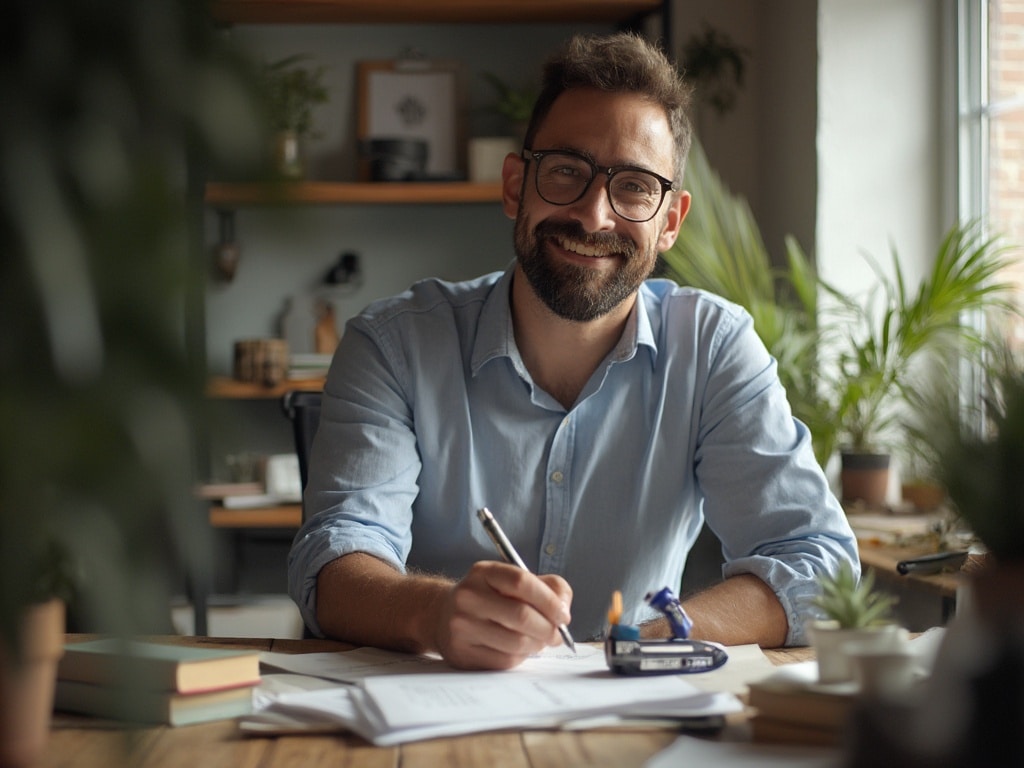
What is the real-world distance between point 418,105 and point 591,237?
2.50 metres

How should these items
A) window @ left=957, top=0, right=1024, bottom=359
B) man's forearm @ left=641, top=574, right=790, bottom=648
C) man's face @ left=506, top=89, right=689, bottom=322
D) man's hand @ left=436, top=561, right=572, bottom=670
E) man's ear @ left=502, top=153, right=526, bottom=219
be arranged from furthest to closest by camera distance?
window @ left=957, top=0, right=1024, bottom=359 → man's ear @ left=502, top=153, right=526, bottom=219 → man's face @ left=506, top=89, right=689, bottom=322 → man's forearm @ left=641, top=574, right=790, bottom=648 → man's hand @ left=436, top=561, right=572, bottom=670

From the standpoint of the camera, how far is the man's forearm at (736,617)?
4.59 ft

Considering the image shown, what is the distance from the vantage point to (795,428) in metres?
1.76

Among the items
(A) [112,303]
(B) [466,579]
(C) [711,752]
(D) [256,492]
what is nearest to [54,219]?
(A) [112,303]

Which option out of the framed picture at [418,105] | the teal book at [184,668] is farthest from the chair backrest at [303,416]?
the framed picture at [418,105]

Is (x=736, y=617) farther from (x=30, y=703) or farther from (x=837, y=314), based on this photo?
(x=837, y=314)

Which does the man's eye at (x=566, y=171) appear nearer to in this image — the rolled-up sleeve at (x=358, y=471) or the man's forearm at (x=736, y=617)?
the rolled-up sleeve at (x=358, y=471)

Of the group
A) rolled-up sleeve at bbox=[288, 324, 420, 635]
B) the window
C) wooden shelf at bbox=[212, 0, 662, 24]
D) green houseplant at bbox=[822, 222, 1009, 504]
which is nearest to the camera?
rolled-up sleeve at bbox=[288, 324, 420, 635]

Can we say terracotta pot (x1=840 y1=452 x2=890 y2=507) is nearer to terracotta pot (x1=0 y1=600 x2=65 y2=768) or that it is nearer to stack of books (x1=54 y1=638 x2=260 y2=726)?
stack of books (x1=54 y1=638 x2=260 y2=726)

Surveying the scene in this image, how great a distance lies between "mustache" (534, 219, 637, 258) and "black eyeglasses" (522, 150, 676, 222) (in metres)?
0.03

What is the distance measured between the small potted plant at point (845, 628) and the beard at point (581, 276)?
0.85 metres

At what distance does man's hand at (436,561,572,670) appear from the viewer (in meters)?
1.16

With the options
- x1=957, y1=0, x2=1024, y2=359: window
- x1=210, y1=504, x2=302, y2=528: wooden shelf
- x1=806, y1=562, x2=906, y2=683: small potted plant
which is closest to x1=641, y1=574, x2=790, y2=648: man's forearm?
x1=806, y1=562, x2=906, y2=683: small potted plant

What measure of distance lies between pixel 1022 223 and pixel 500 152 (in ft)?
5.54
